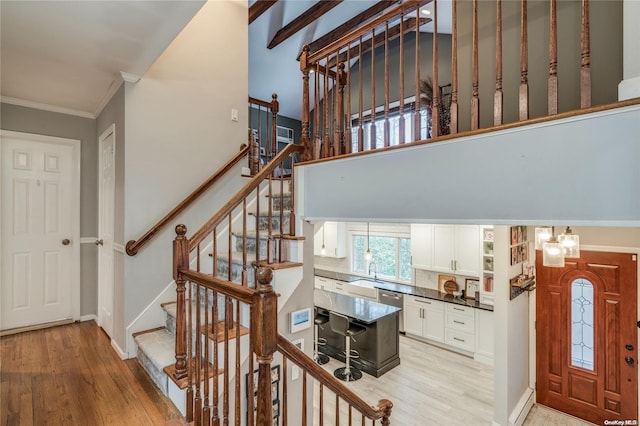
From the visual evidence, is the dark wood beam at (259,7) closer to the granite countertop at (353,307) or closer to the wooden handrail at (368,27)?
the wooden handrail at (368,27)

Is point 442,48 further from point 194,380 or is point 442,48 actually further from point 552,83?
point 194,380

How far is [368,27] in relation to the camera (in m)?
2.02

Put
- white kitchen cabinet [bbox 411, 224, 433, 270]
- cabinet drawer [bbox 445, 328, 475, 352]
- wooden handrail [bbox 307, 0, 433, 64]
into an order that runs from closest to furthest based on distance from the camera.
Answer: wooden handrail [bbox 307, 0, 433, 64] → cabinet drawer [bbox 445, 328, 475, 352] → white kitchen cabinet [bbox 411, 224, 433, 270]

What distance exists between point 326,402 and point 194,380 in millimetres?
2630

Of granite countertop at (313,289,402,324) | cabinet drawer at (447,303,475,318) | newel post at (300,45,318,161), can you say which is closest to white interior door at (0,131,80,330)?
newel post at (300,45,318,161)

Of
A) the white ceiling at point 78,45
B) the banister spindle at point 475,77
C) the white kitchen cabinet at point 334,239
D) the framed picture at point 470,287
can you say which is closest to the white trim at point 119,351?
the white ceiling at point 78,45

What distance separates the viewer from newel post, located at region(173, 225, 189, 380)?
6.31 ft

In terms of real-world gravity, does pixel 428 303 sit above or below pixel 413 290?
below

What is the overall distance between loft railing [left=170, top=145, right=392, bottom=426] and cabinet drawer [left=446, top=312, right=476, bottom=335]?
3.21 meters

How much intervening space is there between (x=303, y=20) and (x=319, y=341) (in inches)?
203

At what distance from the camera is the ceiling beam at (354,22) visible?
4727 mm

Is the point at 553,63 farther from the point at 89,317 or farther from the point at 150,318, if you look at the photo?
the point at 89,317

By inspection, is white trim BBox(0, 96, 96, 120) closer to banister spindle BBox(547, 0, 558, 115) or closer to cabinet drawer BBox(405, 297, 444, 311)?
banister spindle BBox(547, 0, 558, 115)

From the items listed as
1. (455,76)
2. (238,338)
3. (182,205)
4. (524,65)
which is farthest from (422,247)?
(238,338)
